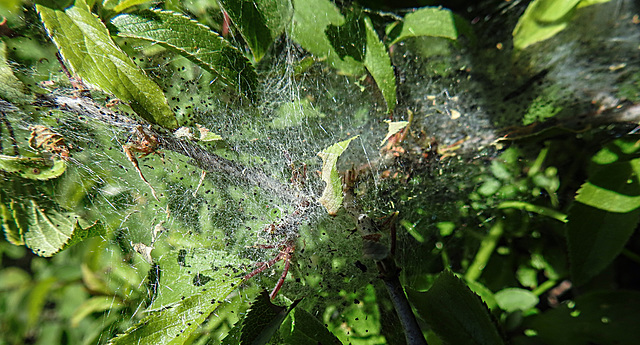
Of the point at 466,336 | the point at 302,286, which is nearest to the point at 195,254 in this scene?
the point at 302,286

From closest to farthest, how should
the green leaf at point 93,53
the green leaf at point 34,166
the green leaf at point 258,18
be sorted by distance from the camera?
the green leaf at point 93,53 < the green leaf at point 258,18 < the green leaf at point 34,166

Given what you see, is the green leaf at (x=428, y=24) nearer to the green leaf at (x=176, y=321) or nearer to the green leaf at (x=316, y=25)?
the green leaf at (x=316, y=25)

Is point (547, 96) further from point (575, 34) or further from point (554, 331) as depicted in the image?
point (554, 331)

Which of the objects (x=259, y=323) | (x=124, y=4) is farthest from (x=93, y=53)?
(x=259, y=323)

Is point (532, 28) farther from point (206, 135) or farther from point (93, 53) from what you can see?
point (93, 53)

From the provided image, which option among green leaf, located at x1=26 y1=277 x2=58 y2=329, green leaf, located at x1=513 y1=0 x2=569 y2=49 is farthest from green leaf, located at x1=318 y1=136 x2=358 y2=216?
green leaf, located at x1=26 y1=277 x2=58 y2=329

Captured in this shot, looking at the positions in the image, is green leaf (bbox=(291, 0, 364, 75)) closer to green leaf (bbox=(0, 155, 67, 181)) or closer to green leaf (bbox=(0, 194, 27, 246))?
green leaf (bbox=(0, 155, 67, 181))

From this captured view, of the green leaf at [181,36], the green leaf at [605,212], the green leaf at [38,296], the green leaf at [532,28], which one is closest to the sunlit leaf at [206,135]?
the green leaf at [181,36]
